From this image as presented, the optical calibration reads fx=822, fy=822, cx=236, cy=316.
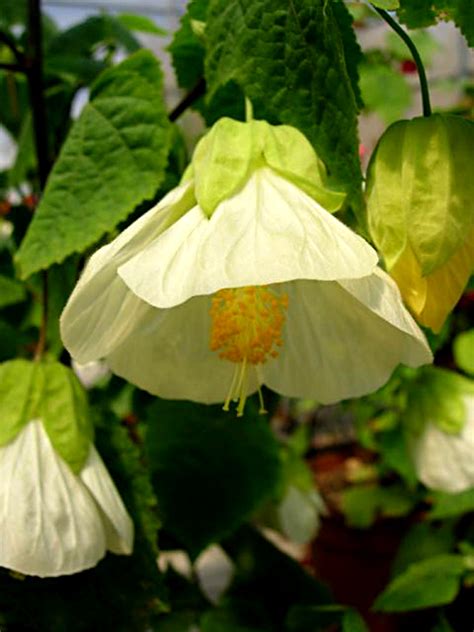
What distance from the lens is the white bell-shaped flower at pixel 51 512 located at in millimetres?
378

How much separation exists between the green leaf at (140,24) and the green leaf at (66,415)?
1.38ft

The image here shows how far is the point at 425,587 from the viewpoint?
71 centimetres

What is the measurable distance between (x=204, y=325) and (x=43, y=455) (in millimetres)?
104

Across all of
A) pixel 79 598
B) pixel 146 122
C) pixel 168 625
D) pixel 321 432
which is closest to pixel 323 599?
pixel 168 625

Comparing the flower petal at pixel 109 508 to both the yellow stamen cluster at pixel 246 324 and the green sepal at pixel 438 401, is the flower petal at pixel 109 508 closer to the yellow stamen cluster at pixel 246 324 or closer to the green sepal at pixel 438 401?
the yellow stamen cluster at pixel 246 324

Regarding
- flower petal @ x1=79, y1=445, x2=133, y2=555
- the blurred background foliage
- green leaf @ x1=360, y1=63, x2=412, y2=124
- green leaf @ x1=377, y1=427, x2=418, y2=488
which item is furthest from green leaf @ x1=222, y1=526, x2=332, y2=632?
green leaf @ x1=360, y1=63, x2=412, y2=124

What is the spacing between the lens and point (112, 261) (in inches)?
12.8

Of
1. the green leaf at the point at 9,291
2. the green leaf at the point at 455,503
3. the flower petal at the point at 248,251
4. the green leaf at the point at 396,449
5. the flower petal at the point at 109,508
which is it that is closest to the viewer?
the flower petal at the point at 248,251

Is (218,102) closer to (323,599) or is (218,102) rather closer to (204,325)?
(204,325)

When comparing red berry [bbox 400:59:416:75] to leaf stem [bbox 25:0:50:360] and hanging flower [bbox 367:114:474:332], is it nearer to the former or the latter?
leaf stem [bbox 25:0:50:360]

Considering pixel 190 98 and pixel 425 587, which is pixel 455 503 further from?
pixel 190 98

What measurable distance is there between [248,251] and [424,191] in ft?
0.26

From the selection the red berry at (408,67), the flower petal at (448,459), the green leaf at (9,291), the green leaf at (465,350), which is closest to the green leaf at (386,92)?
the red berry at (408,67)

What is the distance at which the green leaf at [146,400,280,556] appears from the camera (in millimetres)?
612
